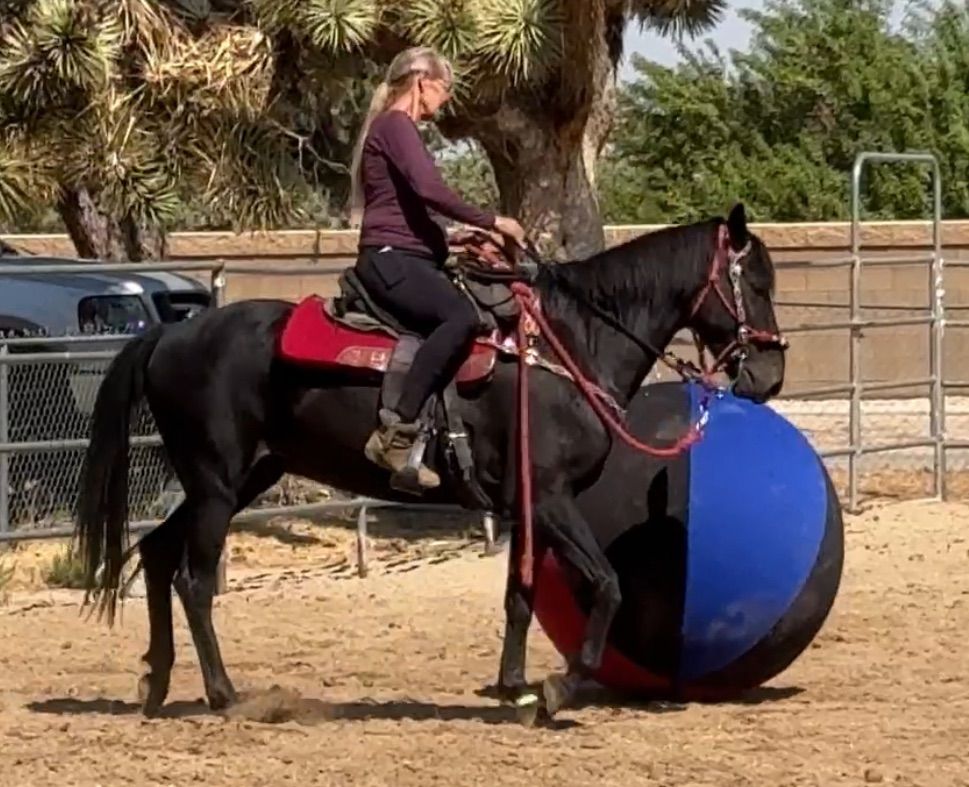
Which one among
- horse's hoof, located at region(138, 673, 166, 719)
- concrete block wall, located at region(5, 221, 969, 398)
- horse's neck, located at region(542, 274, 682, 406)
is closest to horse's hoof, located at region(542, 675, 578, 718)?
horse's neck, located at region(542, 274, 682, 406)

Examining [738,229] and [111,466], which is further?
[111,466]

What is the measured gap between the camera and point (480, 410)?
747 centimetres

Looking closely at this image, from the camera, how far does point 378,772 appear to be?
6355 mm

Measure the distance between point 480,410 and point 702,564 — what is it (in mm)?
940

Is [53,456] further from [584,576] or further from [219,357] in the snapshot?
[584,576]

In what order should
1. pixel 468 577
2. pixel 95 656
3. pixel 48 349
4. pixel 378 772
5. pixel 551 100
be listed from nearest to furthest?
1. pixel 378 772
2. pixel 95 656
3. pixel 468 577
4. pixel 48 349
5. pixel 551 100

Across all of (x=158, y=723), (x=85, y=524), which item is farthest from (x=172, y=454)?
(x=158, y=723)

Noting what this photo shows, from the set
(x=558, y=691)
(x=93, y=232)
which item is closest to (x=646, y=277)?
(x=558, y=691)

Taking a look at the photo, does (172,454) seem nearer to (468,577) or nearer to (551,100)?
(468,577)

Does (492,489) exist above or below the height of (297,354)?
below

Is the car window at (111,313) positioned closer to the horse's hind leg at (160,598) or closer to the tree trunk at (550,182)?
the tree trunk at (550,182)

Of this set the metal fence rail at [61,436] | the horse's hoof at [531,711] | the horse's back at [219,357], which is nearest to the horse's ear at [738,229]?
the horse's back at [219,357]

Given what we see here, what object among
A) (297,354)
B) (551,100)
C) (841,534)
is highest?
(551,100)

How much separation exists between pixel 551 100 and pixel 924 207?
1800 centimetres
